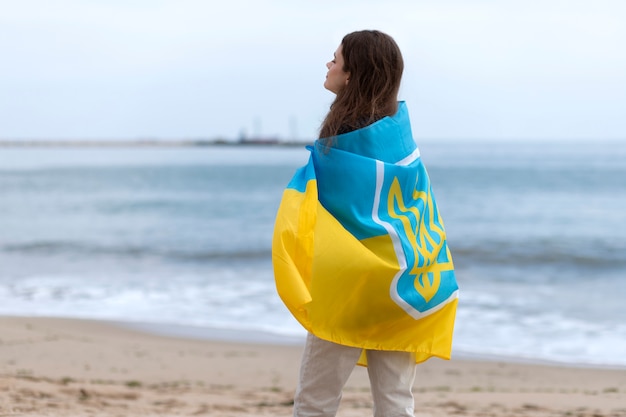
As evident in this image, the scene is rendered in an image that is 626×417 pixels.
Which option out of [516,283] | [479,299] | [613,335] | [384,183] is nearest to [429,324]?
[384,183]

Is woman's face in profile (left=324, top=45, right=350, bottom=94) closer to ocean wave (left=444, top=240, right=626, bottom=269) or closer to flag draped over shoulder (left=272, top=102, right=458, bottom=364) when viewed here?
flag draped over shoulder (left=272, top=102, right=458, bottom=364)

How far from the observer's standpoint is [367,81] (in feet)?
8.45

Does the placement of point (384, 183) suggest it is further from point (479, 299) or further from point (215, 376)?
point (479, 299)

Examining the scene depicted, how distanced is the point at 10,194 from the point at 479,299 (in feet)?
93.3

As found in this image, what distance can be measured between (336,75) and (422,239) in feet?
1.96

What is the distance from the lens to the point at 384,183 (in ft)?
8.32

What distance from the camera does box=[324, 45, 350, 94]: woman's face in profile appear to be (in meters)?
2.61

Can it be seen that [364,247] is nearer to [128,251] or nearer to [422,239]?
[422,239]

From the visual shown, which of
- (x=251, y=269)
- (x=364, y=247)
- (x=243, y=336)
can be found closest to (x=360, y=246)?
(x=364, y=247)

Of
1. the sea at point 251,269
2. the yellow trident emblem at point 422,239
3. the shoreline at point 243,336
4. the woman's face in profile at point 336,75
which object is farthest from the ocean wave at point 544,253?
the woman's face in profile at point 336,75

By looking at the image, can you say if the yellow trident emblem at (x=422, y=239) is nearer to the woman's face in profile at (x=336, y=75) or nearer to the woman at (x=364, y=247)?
the woman at (x=364, y=247)

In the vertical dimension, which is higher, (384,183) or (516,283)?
(384,183)

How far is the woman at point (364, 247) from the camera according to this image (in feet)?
8.18

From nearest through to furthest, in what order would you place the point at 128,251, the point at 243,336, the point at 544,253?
the point at 243,336
the point at 544,253
the point at 128,251
